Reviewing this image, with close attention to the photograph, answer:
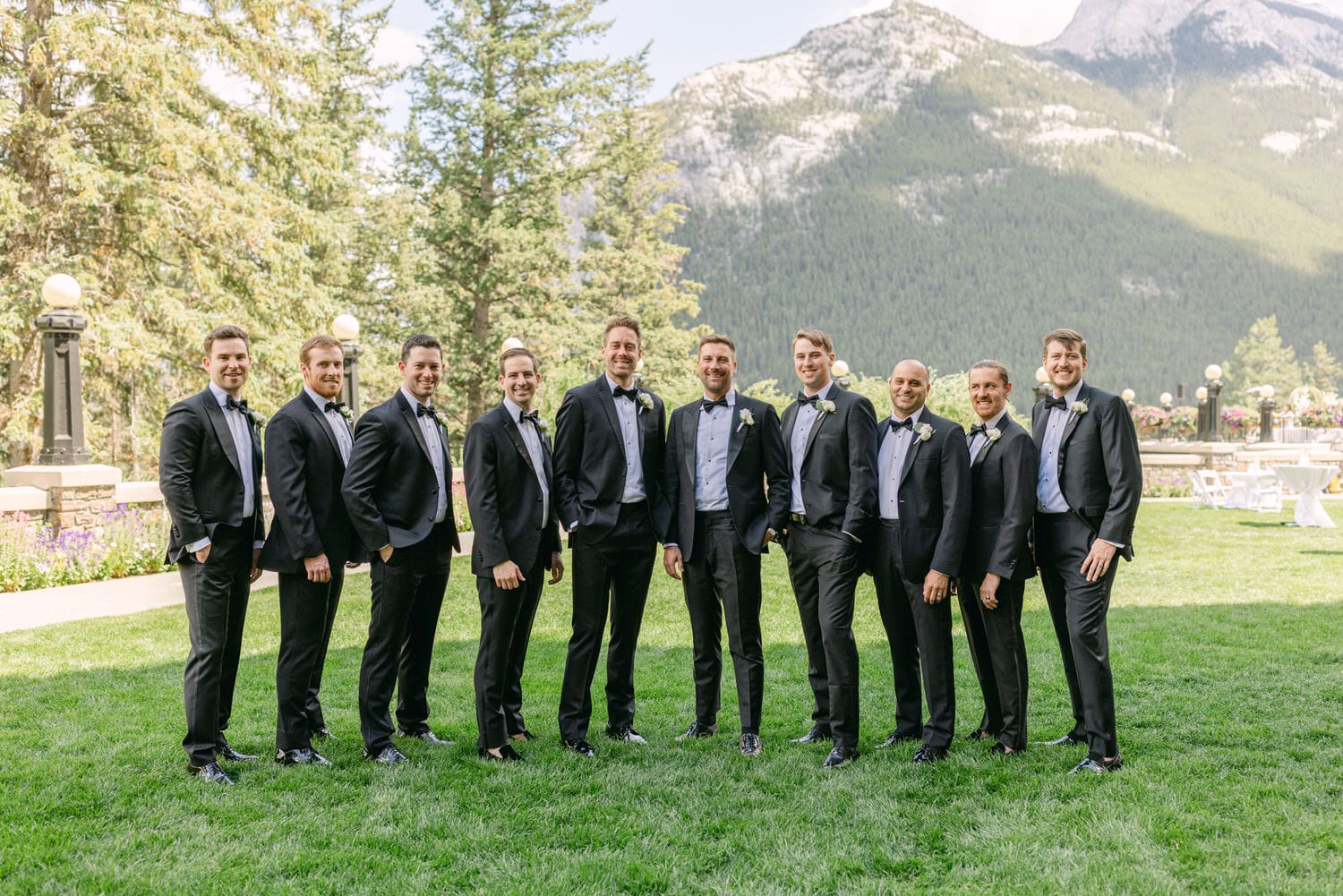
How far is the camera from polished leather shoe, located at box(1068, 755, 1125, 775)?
430cm

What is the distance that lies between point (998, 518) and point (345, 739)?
11.5 feet

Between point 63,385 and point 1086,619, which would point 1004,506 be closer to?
point 1086,619

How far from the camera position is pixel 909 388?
4.70m

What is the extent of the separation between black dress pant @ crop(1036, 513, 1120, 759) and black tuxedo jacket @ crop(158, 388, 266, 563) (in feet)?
12.6

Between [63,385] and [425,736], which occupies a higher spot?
[63,385]

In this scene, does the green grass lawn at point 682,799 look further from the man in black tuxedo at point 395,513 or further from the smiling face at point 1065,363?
the smiling face at point 1065,363

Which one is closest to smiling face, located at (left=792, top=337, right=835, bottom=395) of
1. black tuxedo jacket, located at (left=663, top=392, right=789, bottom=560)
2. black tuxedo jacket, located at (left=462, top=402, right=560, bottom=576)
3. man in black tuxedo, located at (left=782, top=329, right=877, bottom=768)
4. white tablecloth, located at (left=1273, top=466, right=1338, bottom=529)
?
man in black tuxedo, located at (left=782, top=329, right=877, bottom=768)

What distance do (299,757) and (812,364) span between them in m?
3.16

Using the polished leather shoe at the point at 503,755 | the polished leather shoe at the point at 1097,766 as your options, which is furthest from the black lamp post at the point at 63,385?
the polished leather shoe at the point at 1097,766

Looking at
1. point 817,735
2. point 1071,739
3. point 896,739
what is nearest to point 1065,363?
point 1071,739

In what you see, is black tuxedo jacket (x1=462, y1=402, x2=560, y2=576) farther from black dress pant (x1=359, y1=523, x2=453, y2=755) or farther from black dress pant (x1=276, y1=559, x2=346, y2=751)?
black dress pant (x1=276, y1=559, x2=346, y2=751)

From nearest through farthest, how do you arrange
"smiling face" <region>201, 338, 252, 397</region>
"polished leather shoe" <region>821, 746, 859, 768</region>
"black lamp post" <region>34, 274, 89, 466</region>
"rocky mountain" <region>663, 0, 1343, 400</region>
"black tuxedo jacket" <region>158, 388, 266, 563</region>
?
"black tuxedo jacket" <region>158, 388, 266, 563</region>
"smiling face" <region>201, 338, 252, 397</region>
"polished leather shoe" <region>821, 746, 859, 768</region>
"black lamp post" <region>34, 274, 89, 466</region>
"rocky mountain" <region>663, 0, 1343, 400</region>

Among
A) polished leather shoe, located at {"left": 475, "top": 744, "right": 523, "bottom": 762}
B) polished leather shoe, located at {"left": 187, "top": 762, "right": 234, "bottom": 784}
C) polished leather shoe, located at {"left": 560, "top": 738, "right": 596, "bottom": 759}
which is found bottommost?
polished leather shoe, located at {"left": 560, "top": 738, "right": 596, "bottom": 759}

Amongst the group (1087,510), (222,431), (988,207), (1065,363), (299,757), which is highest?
(988,207)
